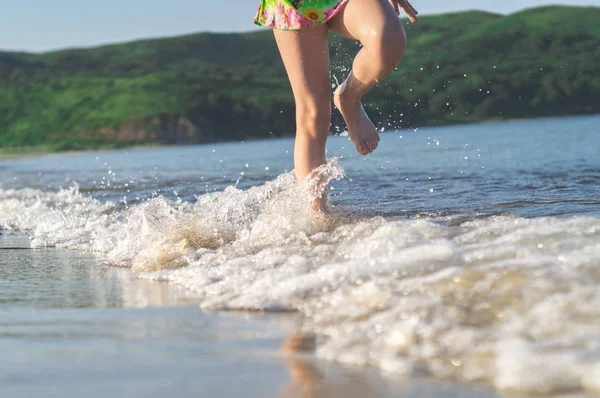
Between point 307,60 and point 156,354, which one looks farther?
point 307,60

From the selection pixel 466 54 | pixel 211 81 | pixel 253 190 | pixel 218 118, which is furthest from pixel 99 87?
pixel 253 190

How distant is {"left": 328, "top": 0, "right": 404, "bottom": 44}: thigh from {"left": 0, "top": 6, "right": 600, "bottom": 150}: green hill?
27.2 m

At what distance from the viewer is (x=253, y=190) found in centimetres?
435

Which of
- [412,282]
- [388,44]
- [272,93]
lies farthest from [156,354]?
[272,93]

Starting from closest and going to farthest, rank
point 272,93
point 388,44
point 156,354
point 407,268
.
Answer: point 156,354, point 407,268, point 388,44, point 272,93

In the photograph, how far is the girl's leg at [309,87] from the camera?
369 centimetres

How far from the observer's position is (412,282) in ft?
7.30

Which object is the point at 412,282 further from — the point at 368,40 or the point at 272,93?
the point at 272,93

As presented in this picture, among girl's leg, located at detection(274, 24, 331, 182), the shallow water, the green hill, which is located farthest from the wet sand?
the green hill

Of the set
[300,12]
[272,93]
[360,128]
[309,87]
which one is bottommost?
[272,93]

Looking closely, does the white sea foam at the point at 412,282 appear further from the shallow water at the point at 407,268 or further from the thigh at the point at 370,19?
the thigh at the point at 370,19

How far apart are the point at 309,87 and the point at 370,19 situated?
53cm

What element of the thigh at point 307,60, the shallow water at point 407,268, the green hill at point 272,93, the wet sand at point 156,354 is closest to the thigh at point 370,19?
the thigh at point 307,60

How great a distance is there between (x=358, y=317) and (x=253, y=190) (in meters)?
2.30
